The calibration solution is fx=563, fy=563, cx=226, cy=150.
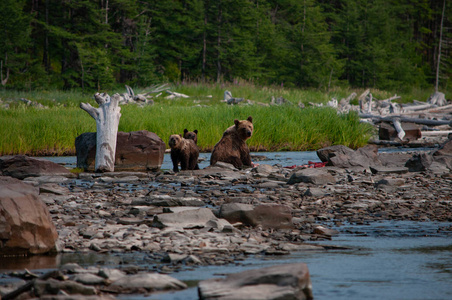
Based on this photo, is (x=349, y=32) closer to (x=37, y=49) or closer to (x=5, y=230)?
(x=37, y=49)

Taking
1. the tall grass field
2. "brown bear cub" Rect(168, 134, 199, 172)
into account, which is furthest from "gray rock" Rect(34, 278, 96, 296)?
the tall grass field

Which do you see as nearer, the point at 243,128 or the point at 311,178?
the point at 311,178

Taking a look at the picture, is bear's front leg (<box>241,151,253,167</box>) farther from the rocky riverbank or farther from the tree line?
the tree line

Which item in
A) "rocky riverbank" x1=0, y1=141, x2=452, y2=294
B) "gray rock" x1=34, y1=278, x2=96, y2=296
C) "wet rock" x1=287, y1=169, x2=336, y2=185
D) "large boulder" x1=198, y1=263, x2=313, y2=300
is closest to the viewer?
"large boulder" x1=198, y1=263, x2=313, y2=300

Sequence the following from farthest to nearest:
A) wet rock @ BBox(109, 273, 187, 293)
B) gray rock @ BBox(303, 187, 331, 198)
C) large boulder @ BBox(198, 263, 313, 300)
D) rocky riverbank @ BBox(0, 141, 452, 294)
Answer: gray rock @ BBox(303, 187, 331, 198) → rocky riverbank @ BBox(0, 141, 452, 294) → wet rock @ BBox(109, 273, 187, 293) → large boulder @ BBox(198, 263, 313, 300)

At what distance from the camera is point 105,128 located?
12.3 meters

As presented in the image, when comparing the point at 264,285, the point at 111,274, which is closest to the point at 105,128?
the point at 111,274

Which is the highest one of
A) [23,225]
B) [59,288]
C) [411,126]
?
[411,126]

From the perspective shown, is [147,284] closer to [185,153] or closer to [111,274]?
[111,274]

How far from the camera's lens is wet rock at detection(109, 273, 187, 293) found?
4234 mm

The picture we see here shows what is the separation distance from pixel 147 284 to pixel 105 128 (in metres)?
8.42

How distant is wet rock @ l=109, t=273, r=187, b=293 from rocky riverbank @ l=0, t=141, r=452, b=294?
41cm

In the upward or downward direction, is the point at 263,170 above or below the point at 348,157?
below

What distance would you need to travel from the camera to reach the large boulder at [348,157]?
1288 cm
